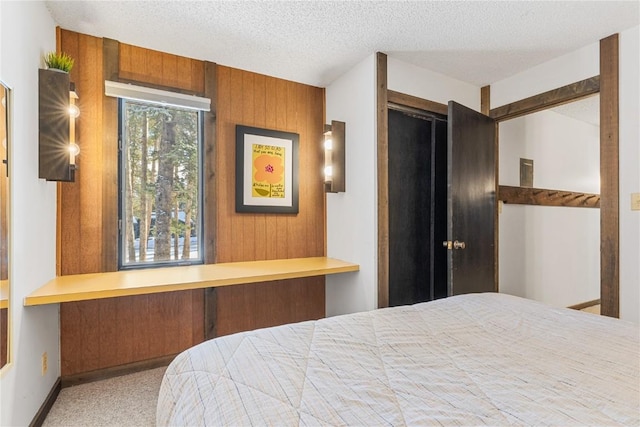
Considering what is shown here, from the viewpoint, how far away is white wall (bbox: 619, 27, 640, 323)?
220cm

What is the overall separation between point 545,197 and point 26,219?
15.2 feet

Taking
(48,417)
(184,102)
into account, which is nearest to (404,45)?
(184,102)

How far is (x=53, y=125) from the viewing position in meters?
1.90

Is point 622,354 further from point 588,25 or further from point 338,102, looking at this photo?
point 338,102

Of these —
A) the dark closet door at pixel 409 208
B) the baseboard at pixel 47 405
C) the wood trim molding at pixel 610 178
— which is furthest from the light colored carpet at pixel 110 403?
the wood trim molding at pixel 610 178

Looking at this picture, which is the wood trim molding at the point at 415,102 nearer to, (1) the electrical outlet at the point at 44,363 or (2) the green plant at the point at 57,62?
(2) the green plant at the point at 57,62

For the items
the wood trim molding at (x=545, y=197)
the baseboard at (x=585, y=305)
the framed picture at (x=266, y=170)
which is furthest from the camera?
the baseboard at (x=585, y=305)

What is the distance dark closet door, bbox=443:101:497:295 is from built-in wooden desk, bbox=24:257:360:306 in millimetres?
861

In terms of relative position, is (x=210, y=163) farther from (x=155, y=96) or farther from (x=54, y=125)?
(x=54, y=125)

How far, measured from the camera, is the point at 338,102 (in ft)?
10.1

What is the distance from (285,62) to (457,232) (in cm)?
202

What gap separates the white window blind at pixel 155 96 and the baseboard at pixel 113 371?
1.98 metres

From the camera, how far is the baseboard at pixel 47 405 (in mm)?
1777

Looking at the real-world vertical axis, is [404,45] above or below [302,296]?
above
